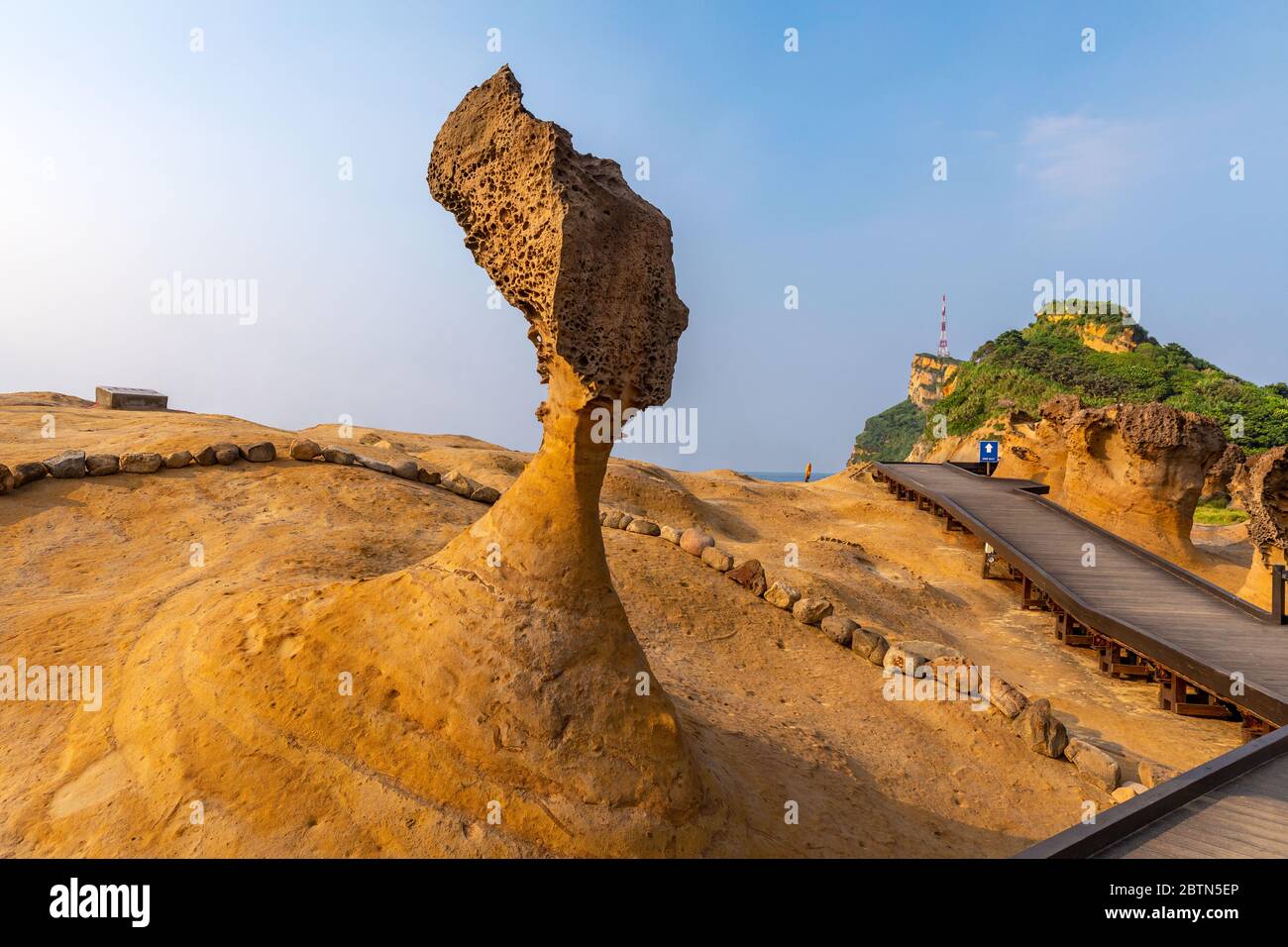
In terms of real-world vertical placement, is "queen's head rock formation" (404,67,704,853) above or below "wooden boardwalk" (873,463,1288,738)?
above

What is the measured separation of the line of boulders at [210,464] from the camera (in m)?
7.52

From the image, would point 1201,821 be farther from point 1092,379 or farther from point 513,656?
point 1092,379

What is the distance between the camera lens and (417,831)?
3262 millimetres

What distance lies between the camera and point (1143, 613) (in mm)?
10016

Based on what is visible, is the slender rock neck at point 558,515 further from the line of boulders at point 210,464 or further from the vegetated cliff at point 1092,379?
the vegetated cliff at point 1092,379

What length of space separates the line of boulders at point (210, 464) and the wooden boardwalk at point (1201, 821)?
25.4ft

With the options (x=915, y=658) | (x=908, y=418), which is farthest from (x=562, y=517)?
(x=908, y=418)

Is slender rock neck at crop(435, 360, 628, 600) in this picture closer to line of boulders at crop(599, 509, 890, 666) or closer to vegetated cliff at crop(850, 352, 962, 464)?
line of boulders at crop(599, 509, 890, 666)

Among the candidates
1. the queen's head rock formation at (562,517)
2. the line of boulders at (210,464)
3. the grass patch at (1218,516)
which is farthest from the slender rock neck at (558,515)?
the grass patch at (1218,516)

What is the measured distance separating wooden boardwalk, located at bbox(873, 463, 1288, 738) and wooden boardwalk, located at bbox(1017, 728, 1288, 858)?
3354 mm

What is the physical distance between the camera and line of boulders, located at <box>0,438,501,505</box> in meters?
7.52


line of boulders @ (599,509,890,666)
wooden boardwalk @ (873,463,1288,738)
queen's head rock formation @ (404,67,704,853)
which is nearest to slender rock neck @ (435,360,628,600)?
queen's head rock formation @ (404,67,704,853)
